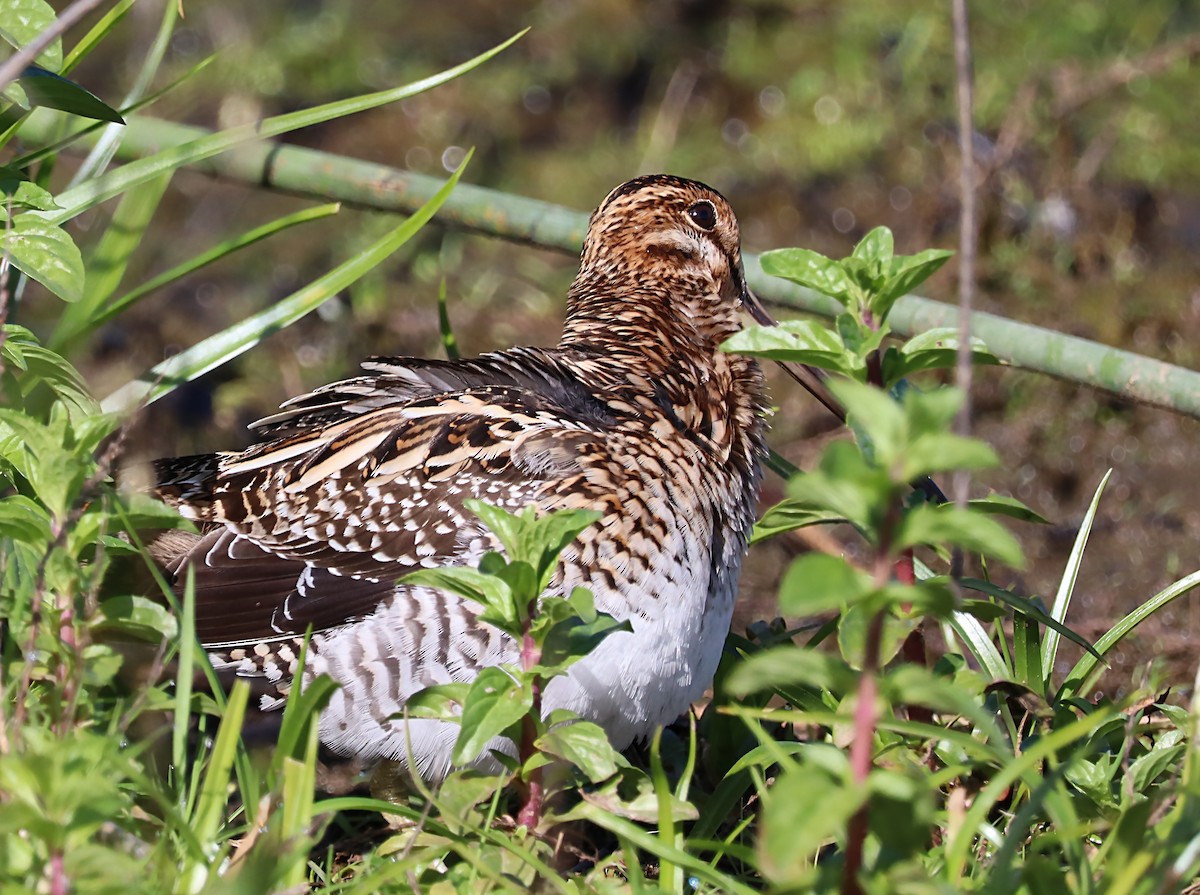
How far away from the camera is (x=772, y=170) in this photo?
586 cm

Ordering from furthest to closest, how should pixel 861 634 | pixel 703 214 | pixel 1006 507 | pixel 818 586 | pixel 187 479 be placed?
pixel 703 214, pixel 187 479, pixel 1006 507, pixel 861 634, pixel 818 586

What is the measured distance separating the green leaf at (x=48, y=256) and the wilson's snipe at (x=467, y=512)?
2.05 ft

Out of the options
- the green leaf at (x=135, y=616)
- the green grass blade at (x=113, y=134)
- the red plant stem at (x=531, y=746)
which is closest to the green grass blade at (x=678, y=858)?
the red plant stem at (x=531, y=746)

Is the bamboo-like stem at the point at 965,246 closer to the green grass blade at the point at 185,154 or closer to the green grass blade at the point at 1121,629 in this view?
the green grass blade at the point at 1121,629

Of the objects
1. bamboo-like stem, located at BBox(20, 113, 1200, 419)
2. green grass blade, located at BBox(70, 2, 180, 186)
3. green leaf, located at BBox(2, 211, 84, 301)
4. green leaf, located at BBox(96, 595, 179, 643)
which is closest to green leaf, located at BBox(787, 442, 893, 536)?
A: green leaf, located at BBox(96, 595, 179, 643)

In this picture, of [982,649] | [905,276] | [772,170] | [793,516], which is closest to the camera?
[905,276]

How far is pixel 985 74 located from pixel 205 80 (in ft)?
10.4

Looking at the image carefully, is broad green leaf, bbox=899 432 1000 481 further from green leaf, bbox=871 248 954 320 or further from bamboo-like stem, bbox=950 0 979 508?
green leaf, bbox=871 248 954 320

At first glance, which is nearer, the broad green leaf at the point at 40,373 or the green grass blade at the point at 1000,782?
the green grass blade at the point at 1000,782

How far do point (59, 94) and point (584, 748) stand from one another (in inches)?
53.0

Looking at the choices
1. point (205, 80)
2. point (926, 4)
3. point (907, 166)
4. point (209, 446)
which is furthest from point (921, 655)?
point (205, 80)

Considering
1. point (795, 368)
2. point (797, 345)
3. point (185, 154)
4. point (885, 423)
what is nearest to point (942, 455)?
point (885, 423)

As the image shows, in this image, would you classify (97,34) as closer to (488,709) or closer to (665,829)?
(488,709)

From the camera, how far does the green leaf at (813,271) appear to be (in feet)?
7.40
